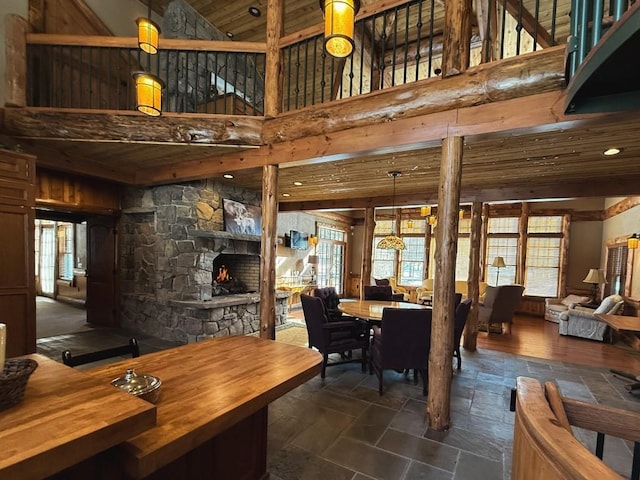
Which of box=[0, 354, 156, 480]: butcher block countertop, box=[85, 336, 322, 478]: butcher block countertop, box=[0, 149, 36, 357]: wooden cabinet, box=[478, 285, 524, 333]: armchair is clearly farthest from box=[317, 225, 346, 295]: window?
box=[0, 354, 156, 480]: butcher block countertop

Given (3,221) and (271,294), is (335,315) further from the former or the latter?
(3,221)

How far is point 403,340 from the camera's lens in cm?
327

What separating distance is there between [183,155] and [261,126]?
4.51ft

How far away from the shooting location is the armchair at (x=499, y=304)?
6141 millimetres

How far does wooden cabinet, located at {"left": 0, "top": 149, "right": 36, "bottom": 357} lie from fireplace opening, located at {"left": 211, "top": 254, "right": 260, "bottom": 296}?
286 centimetres

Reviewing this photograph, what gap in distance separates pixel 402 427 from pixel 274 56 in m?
3.88

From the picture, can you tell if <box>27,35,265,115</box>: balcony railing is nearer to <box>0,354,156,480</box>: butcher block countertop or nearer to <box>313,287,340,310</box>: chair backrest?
<box>313,287,340,310</box>: chair backrest

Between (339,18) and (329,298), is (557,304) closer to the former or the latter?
(329,298)

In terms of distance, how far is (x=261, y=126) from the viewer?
341 cm

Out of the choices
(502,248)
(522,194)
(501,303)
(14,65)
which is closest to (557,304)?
(502,248)

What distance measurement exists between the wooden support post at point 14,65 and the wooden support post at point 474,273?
6185 millimetres

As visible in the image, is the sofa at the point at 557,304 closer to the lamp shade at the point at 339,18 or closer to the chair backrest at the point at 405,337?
the chair backrest at the point at 405,337

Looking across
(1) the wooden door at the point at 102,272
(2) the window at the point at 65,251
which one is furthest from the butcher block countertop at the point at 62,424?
(2) the window at the point at 65,251

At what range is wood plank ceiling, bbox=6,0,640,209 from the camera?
10.5ft
